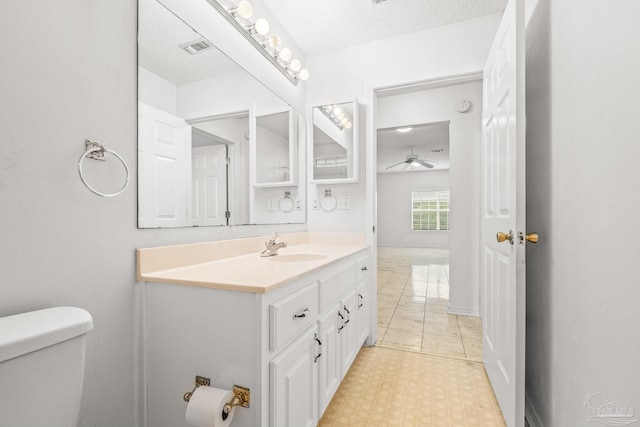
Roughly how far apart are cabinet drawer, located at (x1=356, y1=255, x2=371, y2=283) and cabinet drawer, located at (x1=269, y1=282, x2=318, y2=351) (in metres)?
0.71

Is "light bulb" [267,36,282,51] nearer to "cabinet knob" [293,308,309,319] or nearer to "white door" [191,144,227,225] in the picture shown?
"white door" [191,144,227,225]

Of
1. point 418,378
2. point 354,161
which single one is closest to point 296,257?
point 354,161

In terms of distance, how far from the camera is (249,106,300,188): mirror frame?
182 cm

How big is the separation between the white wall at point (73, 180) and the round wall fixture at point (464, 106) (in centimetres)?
296

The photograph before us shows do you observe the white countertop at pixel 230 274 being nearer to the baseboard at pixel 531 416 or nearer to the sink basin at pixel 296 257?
the sink basin at pixel 296 257

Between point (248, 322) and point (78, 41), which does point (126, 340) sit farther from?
point (78, 41)

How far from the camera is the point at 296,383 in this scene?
1045mm

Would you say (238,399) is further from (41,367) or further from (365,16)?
(365,16)

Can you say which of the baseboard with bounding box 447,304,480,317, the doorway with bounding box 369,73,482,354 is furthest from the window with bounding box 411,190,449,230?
the baseboard with bounding box 447,304,480,317

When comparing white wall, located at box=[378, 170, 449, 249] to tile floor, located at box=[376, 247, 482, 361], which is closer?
tile floor, located at box=[376, 247, 482, 361]

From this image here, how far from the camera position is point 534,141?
1.39 metres

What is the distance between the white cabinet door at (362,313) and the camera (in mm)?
1878

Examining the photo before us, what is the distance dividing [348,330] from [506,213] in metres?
1.06

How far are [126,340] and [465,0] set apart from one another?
2.65 metres
